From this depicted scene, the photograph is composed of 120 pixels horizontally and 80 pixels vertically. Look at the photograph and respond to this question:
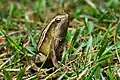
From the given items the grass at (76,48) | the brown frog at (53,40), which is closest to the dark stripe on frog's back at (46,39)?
the brown frog at (53,40)

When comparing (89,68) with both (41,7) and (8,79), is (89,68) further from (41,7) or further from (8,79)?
(41,7)

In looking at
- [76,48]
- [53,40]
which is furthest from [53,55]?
[76,48]

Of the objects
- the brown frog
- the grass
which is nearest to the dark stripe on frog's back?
the brown frog

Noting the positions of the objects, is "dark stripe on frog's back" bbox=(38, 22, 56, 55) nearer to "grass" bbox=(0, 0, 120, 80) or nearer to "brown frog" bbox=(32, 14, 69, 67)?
"brown frog" bbox=(32, 14, 69, 67)

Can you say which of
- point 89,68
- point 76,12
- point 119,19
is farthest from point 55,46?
point 76,12

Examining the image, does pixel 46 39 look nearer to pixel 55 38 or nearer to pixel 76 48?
pixel 55 38

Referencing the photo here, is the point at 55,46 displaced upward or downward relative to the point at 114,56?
upward

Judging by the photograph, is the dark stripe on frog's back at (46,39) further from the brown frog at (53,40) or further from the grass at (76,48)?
the grass at (76,48)
